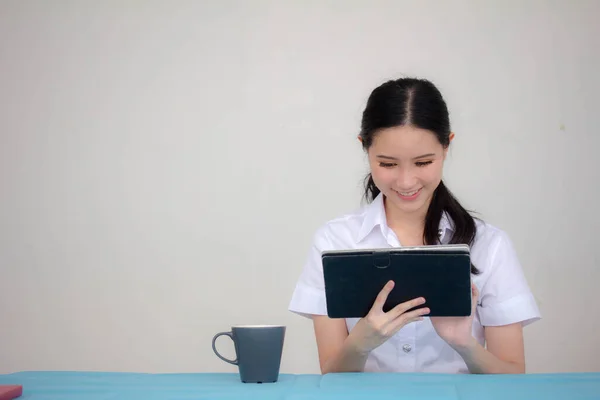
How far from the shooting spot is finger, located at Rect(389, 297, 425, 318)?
3.74 ft

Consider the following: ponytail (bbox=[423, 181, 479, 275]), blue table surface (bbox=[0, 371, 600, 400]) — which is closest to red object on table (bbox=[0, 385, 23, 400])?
blue table surface (bbox=[0, 371, 600, 400])

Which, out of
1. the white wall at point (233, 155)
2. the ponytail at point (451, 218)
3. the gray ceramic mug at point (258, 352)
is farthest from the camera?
the white wall at point (233, 155)

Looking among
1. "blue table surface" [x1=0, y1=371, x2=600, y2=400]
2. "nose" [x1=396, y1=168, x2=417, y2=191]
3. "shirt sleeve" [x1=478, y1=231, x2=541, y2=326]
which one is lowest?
"shirt sleeve" [x1=478, y1=231, x2=541, y2=326]

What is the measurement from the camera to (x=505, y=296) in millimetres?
1479

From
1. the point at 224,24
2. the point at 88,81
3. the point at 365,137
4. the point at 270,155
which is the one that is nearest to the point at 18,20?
the point at 88,81

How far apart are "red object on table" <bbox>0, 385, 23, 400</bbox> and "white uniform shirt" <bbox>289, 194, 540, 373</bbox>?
737 millimetres

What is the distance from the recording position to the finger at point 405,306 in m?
1.14

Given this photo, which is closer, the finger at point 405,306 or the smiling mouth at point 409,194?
the finger at point 405,306

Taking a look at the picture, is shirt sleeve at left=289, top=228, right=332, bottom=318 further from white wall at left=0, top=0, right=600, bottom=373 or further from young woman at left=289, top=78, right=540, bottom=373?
white wall at left=0, top=0, right=600, bottom=373

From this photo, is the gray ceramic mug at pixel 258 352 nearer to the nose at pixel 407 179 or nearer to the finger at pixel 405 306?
the finger at pixel 405 306

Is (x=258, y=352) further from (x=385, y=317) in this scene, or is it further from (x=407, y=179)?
(x=407, y=179)

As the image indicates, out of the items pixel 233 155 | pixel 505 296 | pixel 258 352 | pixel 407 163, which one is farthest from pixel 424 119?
pixel 233 155

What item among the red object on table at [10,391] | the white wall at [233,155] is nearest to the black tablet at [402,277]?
the red object on table at [10,391]

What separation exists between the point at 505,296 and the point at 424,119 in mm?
437
